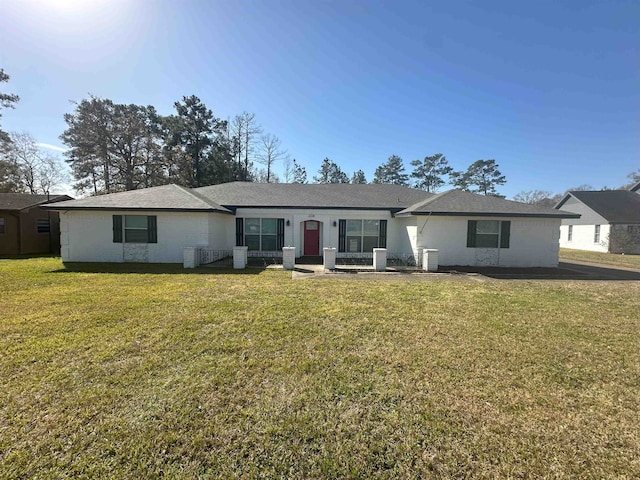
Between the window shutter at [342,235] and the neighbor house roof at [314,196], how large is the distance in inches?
34.1

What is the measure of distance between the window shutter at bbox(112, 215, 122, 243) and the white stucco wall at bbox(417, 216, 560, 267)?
13.1 m

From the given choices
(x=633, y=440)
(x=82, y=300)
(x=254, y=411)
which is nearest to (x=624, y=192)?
(x=633, y=440)

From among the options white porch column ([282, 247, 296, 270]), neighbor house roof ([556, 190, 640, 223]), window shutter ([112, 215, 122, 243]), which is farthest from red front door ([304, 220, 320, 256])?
neighbor house roof ([556, 190, 640, 223])

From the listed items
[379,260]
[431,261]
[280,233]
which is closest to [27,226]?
[280,233]

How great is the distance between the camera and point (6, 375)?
3.38 m

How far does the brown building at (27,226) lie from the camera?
1523 centimetres

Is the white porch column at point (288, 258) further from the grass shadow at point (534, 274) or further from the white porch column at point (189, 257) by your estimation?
the grass shadow at point (534, 274)

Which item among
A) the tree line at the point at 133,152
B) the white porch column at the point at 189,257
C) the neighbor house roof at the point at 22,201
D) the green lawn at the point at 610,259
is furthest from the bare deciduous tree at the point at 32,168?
the green lawn at the point at 610,259

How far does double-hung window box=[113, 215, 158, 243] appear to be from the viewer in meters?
12.3

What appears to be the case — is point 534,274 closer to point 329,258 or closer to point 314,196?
point 329,258

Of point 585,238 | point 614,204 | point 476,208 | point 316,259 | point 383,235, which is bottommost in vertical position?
point 316,259

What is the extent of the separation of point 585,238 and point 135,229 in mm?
33575

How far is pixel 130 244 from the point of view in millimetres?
12328

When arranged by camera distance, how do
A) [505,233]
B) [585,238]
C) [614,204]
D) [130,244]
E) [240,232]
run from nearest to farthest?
[130,244] < [505,233] < [240,232] < [614,204] < [585,238]
